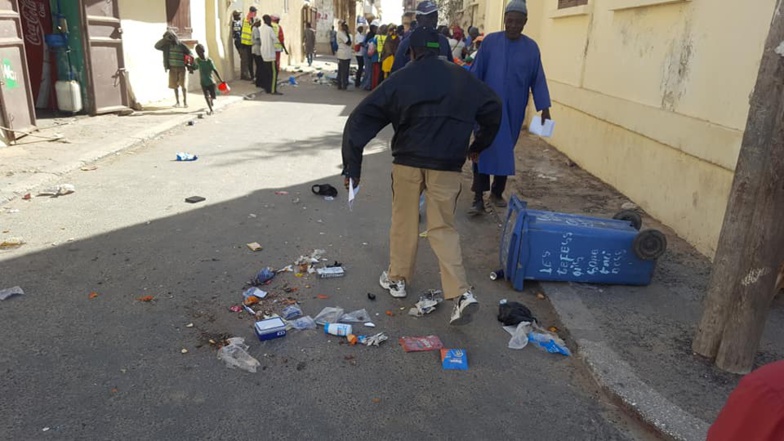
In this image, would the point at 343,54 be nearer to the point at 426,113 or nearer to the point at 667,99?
the point at 667,99

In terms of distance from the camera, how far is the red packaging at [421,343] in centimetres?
352

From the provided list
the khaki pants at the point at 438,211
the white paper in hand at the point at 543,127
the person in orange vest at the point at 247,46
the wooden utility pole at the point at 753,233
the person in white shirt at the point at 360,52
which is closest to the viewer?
the wooden utility pole at the point at 753,233

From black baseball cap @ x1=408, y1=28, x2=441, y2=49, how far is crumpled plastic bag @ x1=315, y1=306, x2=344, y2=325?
5.99 feet

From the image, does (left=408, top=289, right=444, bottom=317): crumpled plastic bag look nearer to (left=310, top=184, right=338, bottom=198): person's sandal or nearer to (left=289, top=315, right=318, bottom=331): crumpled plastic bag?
(left=289, top=315, right=318, bottom=331): crumpled plastic bag

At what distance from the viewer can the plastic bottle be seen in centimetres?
363

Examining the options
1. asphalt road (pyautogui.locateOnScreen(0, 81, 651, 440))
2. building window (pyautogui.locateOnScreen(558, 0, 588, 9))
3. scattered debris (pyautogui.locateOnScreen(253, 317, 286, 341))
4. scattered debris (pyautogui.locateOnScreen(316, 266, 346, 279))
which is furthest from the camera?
building window (pyautogui.locateOnScreen(558, 0, 588, 9))

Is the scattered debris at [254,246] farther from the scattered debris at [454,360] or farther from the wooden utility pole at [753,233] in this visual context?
the wooden utility pole at [753,233]

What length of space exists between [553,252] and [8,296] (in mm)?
3810

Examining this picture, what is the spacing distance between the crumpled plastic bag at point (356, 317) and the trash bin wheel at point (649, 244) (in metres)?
2.02

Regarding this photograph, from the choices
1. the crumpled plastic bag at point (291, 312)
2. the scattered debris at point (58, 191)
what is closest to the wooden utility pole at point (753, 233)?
the crumpled plastic bag at point (291, 312)

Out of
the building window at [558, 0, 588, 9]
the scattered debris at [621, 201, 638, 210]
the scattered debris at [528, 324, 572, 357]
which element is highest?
the building window at [558, 0, 588, 9]

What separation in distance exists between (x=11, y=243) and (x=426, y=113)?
3694 millimetres

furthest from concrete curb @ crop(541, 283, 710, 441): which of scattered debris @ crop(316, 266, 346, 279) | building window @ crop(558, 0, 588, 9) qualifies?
building window @ crop(558, 0, 588, 9)

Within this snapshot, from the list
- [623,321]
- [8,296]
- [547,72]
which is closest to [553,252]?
[623,321]
